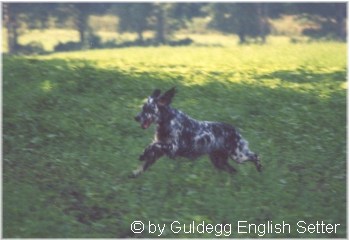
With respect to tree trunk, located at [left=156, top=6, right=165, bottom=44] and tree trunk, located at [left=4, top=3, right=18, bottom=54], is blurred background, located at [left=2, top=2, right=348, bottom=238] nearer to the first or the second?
tree trunk, located at [left=156, top=6, right=165, bottom=44]

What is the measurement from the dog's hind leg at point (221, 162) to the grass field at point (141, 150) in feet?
0.39

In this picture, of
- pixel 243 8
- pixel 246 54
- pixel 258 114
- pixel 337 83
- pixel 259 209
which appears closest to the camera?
pixel 259 209

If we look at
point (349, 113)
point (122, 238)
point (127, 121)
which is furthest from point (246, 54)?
point (122, 238)

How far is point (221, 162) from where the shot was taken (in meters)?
9.23

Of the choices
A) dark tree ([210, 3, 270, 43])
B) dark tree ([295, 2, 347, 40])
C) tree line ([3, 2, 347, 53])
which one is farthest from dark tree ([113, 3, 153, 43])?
dark tree ([295, 2, 347, 40])

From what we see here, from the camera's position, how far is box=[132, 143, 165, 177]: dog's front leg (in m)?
8.85

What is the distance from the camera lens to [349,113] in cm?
1241

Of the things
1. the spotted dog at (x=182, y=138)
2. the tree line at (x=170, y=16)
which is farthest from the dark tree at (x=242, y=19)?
the spotted dog at (x=182, y=138)

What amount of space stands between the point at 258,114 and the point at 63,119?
15.9 ft

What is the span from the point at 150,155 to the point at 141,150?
0.81 metres

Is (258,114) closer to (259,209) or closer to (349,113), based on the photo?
(349,113)

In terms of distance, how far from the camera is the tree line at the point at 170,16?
27.8 metres

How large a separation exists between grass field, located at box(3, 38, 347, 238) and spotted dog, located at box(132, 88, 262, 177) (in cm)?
29

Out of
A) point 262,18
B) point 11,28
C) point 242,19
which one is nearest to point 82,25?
point 11,28
